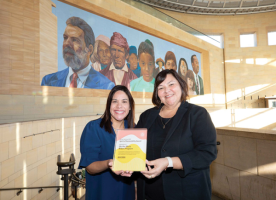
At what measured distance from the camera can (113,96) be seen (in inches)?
89.7

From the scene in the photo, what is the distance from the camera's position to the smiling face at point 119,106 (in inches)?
87.6

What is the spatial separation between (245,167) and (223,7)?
21003mm

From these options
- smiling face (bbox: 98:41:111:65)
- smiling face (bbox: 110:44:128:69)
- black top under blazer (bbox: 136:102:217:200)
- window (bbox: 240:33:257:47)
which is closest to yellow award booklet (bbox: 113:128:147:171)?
black top under blazer (bbox: 136:102:217:200)

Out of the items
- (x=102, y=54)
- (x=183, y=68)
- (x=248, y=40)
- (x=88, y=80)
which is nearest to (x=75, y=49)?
(x=88, y=80)

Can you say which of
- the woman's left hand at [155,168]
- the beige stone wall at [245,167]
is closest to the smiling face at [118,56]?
the beige stone wall at [245,167]

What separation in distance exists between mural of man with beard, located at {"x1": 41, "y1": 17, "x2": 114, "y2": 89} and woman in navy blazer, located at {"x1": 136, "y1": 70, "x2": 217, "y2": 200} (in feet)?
19.1

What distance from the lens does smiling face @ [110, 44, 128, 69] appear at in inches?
373

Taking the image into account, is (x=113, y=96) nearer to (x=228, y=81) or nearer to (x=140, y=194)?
(x=140, y=194)

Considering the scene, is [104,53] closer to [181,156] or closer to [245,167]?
[245,167]

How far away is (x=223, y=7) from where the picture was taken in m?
20.1

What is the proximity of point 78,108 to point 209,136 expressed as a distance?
6800 millimetres

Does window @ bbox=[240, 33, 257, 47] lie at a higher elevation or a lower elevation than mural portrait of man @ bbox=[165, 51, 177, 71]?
higher

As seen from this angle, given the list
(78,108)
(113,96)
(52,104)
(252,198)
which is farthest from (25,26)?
(252,198)

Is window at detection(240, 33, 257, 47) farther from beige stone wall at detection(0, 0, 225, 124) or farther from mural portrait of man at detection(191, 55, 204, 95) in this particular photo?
beige stone wall at detection(0, 0, 225, 124)
